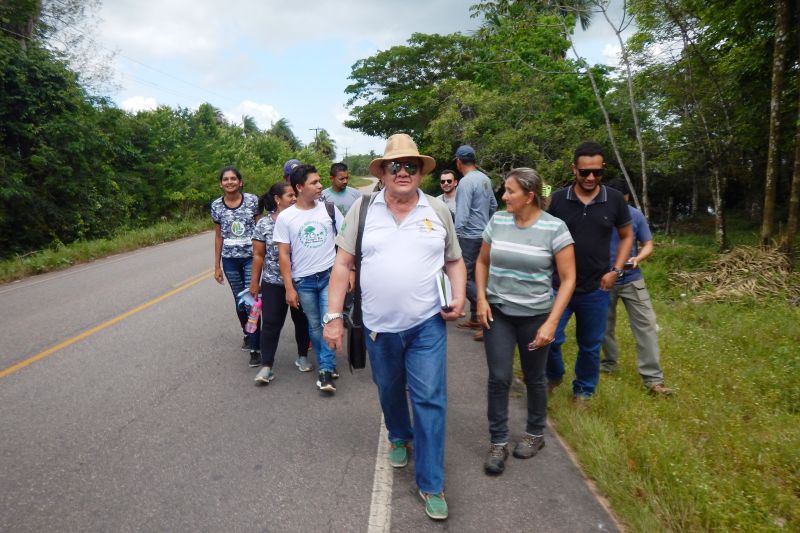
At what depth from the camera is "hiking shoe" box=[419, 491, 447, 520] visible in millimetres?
2812

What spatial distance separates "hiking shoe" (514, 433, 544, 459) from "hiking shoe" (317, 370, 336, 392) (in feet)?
5.67

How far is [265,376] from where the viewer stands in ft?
15.7

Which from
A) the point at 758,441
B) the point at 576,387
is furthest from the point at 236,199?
the point at 758,441

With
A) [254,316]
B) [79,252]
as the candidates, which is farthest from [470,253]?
[79,252]

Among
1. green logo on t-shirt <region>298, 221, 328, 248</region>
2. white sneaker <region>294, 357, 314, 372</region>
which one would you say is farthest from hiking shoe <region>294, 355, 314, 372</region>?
green logo on t-shirt <region>298, 221, 328, 248</region>

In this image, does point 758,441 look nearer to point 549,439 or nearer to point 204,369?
point 549,439

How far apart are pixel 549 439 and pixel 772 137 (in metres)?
7.73

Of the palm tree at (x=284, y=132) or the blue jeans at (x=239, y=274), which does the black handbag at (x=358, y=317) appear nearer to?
the blue jeans at (x=239, y=274)

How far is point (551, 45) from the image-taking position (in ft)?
53.4

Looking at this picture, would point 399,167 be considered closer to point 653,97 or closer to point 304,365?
point 304,365

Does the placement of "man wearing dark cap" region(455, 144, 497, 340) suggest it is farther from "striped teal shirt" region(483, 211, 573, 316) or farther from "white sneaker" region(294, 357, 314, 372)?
"striped teal shirt" region(483, 211, 573, 316)

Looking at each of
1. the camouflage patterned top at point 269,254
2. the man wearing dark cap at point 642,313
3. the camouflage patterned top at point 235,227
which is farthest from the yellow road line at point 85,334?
the man wearing dark cap at point 642,313

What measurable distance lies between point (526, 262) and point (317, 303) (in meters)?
2.12

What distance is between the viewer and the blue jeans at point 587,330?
3863 mm
